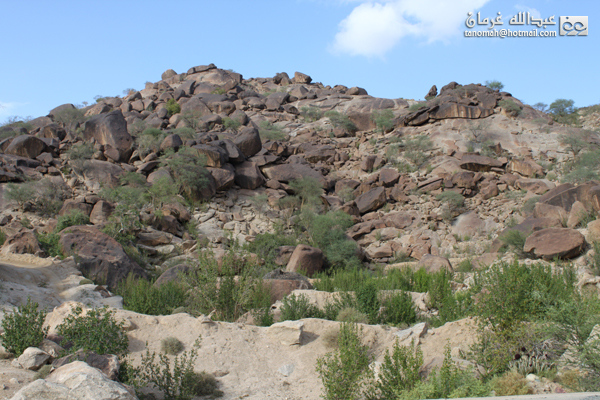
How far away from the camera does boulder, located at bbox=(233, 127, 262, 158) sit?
28875 mm

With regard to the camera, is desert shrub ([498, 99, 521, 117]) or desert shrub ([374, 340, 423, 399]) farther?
desert shrub ([498, 99, 521, 117])

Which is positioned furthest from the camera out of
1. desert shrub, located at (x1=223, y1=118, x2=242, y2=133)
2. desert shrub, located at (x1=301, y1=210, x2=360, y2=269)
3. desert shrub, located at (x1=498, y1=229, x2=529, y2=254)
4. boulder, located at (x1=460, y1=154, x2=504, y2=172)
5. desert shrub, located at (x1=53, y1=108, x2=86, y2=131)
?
desert shrub, located at (x1=223, y1=118, x2=242, y2=133)

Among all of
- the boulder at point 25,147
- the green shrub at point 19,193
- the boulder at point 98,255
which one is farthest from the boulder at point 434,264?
the boulder at point 25,147

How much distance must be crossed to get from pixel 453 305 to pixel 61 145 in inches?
1050

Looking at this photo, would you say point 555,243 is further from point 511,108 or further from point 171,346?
point 511,108

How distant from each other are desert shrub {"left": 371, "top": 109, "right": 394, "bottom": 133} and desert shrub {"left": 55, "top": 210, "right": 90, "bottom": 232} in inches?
1016

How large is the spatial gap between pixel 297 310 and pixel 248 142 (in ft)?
70.6

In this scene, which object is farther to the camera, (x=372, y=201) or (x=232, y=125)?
(x=232, y=125)

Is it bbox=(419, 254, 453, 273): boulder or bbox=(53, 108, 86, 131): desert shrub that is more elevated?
bbox=(53, 108, 86, 131): desert shrub

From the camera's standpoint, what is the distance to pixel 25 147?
24453mm

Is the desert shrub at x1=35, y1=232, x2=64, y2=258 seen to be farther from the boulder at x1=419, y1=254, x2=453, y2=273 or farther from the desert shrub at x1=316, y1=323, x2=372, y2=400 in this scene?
the boulder at x1=419, y1=254, x2=453, y2=273

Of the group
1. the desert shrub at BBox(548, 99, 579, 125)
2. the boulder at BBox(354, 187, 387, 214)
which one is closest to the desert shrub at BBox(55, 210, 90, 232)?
the boulder at BBox(354, 187, 387, 214)

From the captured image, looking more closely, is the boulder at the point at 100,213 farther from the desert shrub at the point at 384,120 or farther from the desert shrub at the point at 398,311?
the desert shrub at the point at 384,120

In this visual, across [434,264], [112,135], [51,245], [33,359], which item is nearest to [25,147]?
[112,135]
